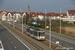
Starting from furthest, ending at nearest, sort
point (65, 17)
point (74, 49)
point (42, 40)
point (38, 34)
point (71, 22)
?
1. point (65, 17)
2. point (71, 22)
3. point (42, 40)
4. point (38, 34)
5. point (74, 49)

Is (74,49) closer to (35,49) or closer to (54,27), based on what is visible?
(35,49)

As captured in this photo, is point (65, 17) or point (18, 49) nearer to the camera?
point (18, 49)

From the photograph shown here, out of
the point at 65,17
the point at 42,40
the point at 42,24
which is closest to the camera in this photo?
the point at 42,40

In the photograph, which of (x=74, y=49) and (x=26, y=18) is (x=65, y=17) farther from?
(x=74, y=49)

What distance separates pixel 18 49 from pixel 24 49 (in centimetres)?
123

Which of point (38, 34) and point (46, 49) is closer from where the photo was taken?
point (46, 49)

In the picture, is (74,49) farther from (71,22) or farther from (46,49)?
(71,22)

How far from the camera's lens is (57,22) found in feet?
267

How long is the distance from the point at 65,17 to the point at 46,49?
110 metres

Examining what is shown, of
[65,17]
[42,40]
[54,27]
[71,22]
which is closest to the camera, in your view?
[42,40]

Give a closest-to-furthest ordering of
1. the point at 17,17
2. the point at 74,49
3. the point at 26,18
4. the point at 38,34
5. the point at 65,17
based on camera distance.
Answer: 1. the point at 74,49
2. the point at 38,34
3. the point at 26,18
4. the point at 65,17
5. the point at 17,17

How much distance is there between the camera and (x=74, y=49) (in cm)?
2858

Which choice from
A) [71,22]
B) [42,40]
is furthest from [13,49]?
[71,22]

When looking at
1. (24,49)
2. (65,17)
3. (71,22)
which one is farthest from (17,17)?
(24,49)
